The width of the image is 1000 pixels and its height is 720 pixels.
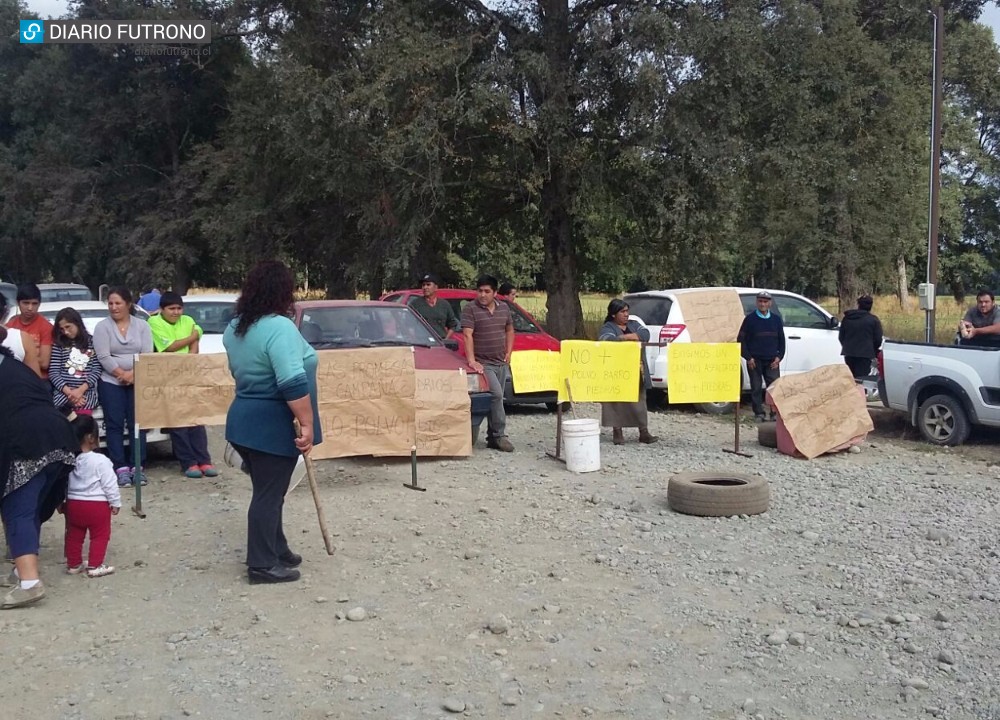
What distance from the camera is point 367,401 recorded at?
28.3 feet

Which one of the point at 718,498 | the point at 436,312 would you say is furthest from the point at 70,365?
the point at 436,312

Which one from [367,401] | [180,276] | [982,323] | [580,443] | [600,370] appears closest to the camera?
[367,401]

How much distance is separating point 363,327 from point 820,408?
482 cm

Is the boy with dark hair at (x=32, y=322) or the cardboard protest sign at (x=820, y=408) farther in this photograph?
the cardboard protest sign at (x=820, y=408)

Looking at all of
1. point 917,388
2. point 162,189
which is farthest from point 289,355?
point 162,189

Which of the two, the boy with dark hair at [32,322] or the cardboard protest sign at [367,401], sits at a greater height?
the boy with dark hair at [32,322]

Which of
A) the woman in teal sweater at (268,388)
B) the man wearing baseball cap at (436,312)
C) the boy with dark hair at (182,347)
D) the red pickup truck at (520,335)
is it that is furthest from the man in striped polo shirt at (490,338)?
the woman in teal sweater at (268,388)

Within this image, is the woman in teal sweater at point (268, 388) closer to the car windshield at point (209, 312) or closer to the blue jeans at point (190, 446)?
the blue jeans at point (190, 446)

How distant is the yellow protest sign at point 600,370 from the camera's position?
403 inches

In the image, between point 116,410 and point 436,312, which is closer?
point 116,410

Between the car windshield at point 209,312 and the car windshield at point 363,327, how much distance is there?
3.78m

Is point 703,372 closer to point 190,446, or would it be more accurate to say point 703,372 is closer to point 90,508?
point 190,446

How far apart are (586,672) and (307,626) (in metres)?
1.53

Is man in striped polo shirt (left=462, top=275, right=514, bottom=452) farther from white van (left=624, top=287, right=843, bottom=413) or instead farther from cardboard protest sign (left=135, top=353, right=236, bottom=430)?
white van (left=624, top=287, right=843, bottom=413)
